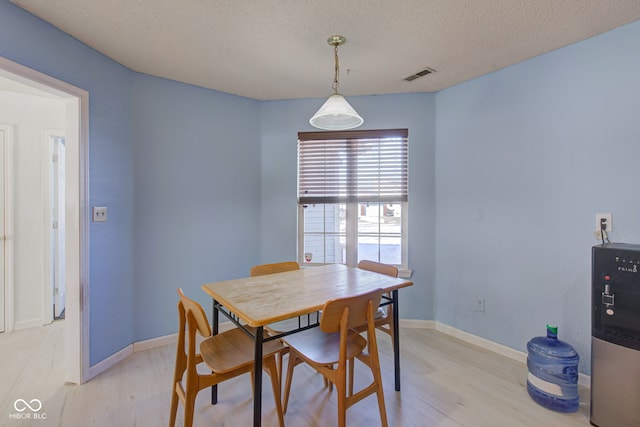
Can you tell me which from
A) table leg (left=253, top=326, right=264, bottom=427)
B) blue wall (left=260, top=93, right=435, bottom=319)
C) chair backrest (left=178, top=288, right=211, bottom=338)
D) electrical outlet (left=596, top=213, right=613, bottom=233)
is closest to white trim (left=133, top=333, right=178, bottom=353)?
blue wall (left=260, top=93, right=435, bottom=319)

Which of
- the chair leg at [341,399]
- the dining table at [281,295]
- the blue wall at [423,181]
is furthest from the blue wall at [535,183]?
the chair leg at [341,399]

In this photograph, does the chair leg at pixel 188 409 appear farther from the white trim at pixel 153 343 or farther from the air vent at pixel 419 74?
the air vent at pixel 419 74

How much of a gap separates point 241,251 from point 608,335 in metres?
2.94

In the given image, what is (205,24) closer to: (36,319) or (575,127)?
(575,127)

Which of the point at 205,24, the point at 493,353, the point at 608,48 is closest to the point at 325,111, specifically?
the point at 205,24

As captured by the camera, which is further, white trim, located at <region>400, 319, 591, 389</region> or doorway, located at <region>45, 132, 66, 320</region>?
doorway, located at <region>45, 132, 66, 320</region>

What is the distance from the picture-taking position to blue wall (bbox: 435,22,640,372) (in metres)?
1.89

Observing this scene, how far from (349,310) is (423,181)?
2.02 m

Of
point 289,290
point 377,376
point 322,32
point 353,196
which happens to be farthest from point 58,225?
point 377,376

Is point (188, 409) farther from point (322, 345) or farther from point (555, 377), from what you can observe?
point (555, 377)

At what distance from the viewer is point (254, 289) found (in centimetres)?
175

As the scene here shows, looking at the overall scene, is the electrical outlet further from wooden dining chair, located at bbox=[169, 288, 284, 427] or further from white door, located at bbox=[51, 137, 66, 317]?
white door, located at bbox=[51, 137, 66, 317]

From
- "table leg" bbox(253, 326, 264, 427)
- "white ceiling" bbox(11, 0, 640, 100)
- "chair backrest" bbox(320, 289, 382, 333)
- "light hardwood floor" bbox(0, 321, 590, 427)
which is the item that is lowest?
"light hardwood floor" bbox(0, 321, 590, 427)

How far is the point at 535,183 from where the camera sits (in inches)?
89.4
